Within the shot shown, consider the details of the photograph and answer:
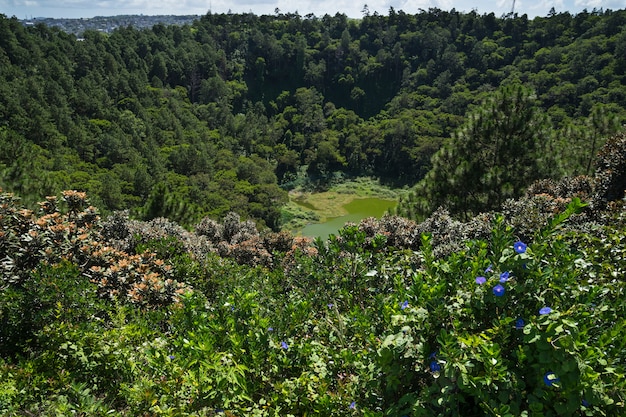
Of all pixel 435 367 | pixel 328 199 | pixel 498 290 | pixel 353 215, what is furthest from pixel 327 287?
pixel 328 199

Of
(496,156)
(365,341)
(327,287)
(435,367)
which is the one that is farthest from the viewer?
(496,156)

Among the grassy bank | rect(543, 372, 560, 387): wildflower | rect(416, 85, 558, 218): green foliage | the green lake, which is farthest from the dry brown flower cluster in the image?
the grassy bank

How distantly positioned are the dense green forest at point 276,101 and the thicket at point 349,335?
890cm

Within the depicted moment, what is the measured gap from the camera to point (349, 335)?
137 inches

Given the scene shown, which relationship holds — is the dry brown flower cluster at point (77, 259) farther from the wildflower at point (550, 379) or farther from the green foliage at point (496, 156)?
the green foliage at point (496, 156)

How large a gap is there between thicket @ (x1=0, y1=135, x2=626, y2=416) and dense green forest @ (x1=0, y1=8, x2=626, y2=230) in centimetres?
890

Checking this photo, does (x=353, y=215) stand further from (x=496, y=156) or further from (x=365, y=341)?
(x=365, y=341)

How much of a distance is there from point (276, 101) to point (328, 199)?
111ft

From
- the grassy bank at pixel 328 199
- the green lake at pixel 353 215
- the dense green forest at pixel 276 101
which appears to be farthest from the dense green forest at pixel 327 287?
the green lake at pixel 353 215

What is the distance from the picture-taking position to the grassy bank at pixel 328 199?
4178cm

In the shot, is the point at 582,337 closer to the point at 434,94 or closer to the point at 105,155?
the point at 105,155

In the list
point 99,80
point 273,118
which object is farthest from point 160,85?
point 273,118

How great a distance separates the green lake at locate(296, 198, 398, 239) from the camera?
3831cm

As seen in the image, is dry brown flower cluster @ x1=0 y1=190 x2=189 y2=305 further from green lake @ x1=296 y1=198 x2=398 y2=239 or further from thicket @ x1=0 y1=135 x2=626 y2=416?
green lake @ x1=296 y1=198 x2=398 y2=239
